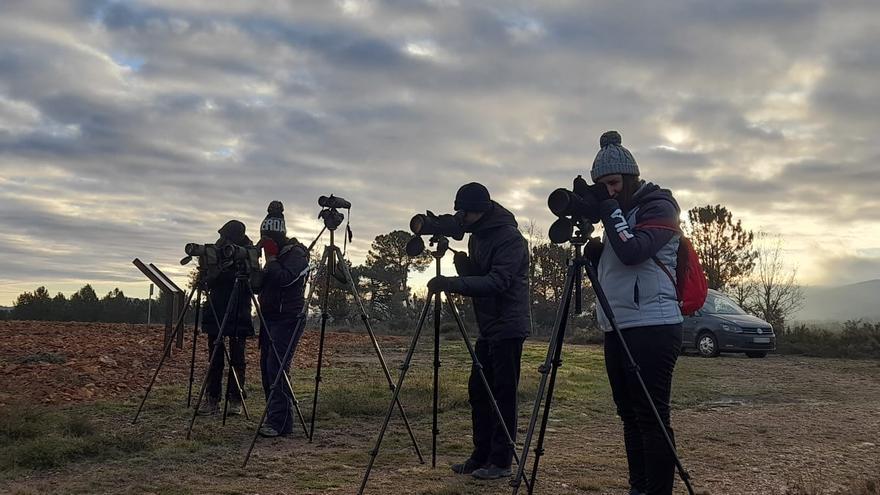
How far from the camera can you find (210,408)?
24.4ft

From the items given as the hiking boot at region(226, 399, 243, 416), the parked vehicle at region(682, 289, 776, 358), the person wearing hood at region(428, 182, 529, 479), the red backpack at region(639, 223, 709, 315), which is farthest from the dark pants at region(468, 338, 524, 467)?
the parked vehicle at region(682, 289, 776, 358)

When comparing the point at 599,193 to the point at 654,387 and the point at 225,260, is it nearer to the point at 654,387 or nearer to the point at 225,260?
the point at 654,387

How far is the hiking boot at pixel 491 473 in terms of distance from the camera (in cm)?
490

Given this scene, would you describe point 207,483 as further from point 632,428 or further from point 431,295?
point 632,428

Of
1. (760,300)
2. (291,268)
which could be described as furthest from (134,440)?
(760,300)

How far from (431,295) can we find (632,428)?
5.23 feet

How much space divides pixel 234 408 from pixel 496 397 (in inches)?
143

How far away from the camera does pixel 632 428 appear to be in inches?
158

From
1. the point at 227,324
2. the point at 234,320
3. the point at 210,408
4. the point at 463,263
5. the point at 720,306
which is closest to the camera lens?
the point at 463,263

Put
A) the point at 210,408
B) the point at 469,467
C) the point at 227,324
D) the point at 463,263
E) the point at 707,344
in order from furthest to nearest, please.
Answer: the point at 707,344 → the point at 210,408 → the point at 227,324 → the point at 463,263 → the point at 469,467

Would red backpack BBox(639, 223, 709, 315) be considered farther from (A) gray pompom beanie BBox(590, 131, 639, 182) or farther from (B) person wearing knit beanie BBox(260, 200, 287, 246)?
(B) person wearing knit beanie BBox(260, 200, 287, 246)

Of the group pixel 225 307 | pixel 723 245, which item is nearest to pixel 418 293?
pixel 723 245

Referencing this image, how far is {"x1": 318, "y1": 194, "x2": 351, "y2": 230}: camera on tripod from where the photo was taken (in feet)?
19.6

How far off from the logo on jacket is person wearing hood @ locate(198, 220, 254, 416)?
474 cm
